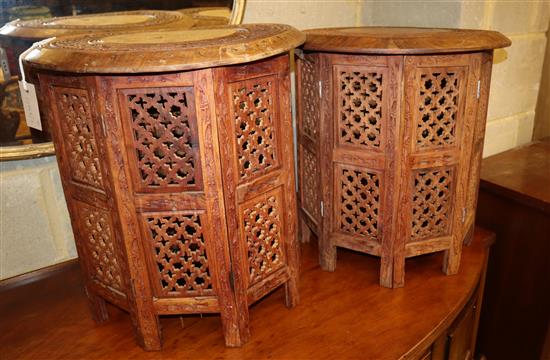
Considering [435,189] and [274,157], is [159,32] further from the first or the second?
[435,189]

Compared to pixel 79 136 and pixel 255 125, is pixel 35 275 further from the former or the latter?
pixel 255 125

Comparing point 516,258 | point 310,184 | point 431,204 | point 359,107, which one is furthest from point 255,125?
A: point 516,258

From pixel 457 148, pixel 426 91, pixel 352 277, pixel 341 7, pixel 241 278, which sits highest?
pixel 341 7

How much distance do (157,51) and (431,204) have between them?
30.7 inches

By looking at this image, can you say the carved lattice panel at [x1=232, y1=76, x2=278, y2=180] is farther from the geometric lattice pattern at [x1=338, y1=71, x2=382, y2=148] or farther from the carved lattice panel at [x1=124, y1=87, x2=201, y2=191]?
the geometric lattice pattern at [x1=338, y1=71, x2=382, y2=148]

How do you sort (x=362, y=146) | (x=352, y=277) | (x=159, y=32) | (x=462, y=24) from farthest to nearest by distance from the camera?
(x=462, y=24)
(x=352, y=277)
(x=362, y=146)
(x=159, y=32)

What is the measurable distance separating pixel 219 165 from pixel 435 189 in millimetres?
610

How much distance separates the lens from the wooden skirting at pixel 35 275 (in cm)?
133

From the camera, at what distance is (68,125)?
96 cm

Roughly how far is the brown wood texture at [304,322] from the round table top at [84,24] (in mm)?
684

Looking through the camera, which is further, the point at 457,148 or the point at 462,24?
the point at 462,24

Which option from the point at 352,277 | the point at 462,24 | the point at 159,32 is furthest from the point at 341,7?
the point at 352,277

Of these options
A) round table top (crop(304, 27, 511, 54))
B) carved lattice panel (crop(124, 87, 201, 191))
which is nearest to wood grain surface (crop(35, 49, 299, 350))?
carved lattice panel (crop(124, 87, 201, 191))

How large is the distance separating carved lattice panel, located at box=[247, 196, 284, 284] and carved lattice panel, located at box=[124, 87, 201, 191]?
164 millimetres
